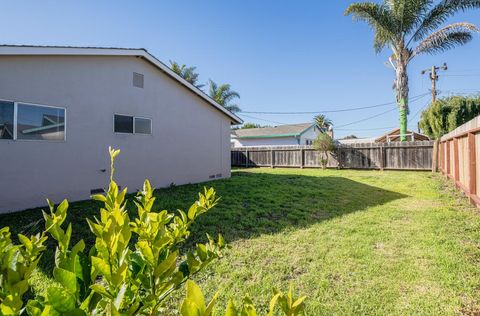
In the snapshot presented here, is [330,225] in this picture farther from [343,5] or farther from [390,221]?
[343,5]

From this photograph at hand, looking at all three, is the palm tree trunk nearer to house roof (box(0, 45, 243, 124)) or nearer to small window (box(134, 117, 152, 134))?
house roof (box(0, 45, 243, 124))

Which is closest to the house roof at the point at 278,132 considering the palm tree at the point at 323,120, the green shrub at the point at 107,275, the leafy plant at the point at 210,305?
the palm tree at the point at 323,120

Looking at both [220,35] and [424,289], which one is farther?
[220,35]

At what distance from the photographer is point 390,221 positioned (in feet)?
17.1

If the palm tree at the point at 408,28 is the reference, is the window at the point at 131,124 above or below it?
below

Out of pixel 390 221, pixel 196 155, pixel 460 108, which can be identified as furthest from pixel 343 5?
pixel 390 221

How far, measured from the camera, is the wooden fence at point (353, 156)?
43.5 feet

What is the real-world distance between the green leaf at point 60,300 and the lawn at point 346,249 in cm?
37

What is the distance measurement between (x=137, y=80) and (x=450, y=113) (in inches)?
653

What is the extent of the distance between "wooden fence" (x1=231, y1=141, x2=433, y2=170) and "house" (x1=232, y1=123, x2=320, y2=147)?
6.54 meters

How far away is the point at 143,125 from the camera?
8.89 metres

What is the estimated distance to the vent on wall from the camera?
8.69 meters

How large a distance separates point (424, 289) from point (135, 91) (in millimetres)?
8886

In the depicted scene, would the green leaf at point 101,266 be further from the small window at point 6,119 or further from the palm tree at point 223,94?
the palm tree at point 223,94
